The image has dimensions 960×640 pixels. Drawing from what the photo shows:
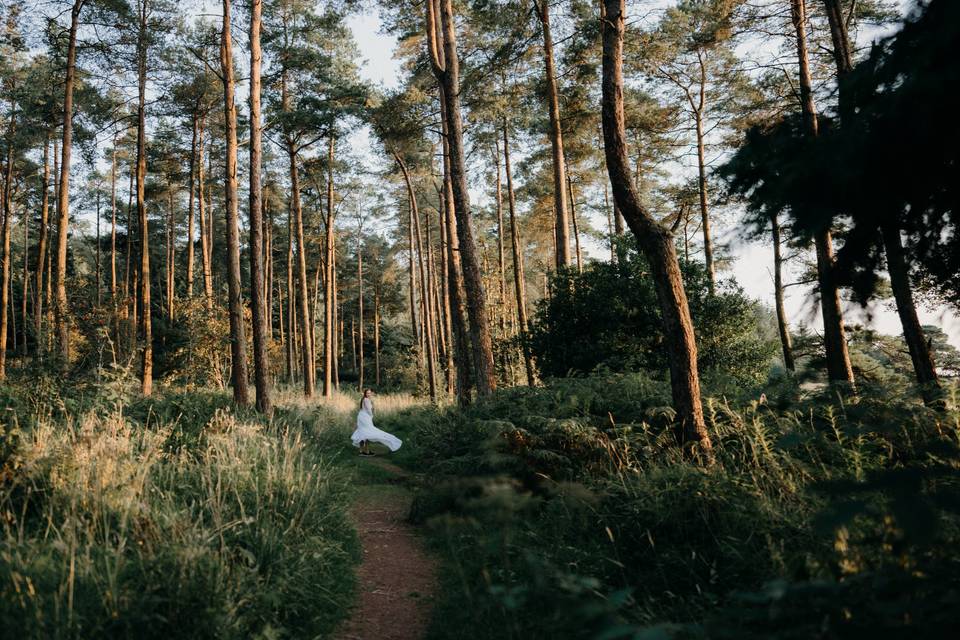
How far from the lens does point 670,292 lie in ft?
17.6

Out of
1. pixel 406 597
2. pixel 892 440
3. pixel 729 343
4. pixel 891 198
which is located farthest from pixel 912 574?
→ pixel 729 343

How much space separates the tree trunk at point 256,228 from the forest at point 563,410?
8cm

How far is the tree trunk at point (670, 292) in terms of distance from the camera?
528 cm

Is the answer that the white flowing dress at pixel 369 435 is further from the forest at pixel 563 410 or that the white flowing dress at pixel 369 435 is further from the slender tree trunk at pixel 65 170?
the slender tree trunk at pixel 65 170

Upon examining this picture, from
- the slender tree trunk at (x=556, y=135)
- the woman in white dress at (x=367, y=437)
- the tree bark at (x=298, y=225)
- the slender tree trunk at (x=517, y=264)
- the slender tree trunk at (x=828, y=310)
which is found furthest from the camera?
the tree bark at (x=298, y=225)

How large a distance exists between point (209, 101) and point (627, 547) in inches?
824

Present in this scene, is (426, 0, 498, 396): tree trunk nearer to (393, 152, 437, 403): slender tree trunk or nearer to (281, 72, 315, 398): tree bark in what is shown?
(393, 152, 437, 403): slender tree trunk

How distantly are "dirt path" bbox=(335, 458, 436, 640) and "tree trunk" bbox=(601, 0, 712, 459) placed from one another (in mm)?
2943

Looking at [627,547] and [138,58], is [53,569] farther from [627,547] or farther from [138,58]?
[138,58]

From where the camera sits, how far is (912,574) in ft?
Result: 6.40

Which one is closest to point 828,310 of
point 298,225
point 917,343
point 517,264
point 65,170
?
point 917,343

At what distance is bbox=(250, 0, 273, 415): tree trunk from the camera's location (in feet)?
38.4

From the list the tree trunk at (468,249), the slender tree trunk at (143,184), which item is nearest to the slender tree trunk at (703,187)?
the tree trunk at (468,249)

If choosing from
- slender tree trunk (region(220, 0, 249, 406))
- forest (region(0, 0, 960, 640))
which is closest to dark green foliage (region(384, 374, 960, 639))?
forest (region(0, 0, 960, 640))
